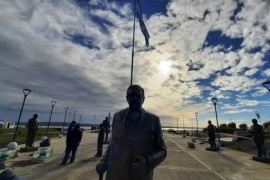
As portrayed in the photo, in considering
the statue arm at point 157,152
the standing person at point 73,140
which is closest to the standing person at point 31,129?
the standing person at point 73,140

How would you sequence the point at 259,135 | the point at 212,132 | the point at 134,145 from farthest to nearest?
the point at 212,132
the point at 259,135
the point at 134,145

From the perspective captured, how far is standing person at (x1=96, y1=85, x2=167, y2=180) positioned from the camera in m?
2.32

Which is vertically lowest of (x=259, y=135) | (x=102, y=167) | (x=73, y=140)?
(x=102, y=167)

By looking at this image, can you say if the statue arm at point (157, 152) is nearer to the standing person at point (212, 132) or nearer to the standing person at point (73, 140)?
the standing person at point (73, 140)

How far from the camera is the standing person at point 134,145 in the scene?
232 cm

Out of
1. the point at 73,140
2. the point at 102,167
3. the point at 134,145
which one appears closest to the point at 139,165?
Result: the point at 134,145

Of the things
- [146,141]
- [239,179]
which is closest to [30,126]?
[239,179]

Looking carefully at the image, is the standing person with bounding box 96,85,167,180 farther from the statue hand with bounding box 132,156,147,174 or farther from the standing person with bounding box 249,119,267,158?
the standing person with bounding box 249,119,267,158

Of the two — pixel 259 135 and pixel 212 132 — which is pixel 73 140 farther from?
pixel 212 132

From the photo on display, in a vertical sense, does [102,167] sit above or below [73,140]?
below

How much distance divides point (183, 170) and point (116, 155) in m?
7.43

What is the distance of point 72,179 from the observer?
23.6 ft

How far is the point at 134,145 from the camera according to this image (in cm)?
241

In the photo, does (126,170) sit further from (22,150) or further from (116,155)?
(22,150)
